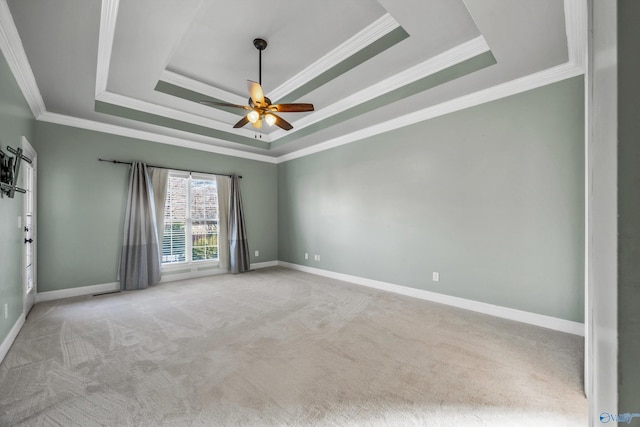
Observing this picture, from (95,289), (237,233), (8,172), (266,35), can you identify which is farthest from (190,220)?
(266,35)

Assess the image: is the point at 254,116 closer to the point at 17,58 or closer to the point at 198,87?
the point at 198,87

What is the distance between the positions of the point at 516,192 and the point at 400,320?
198cm

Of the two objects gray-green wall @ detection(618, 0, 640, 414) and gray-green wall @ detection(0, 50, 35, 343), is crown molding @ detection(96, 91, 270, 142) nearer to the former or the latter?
gray-green wall @ detection(0, 50, 35, 343)

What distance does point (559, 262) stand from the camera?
289 centimetres

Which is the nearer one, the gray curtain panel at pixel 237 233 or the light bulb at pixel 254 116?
the light bulb at pixel 254 116

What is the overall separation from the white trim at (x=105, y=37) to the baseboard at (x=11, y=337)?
109 inches

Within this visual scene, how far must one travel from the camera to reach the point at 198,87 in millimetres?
4047

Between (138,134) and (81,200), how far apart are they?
1356mm

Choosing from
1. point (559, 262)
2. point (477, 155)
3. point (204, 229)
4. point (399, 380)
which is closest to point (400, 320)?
point (399, 380)

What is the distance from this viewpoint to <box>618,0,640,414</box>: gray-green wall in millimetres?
331

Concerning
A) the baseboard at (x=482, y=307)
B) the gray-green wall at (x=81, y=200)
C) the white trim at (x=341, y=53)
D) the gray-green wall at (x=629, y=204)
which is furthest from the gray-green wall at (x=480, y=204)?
the gray-green wall at (x=81, y=200)

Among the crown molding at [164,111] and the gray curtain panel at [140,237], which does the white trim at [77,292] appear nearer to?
the gray curtain panel at [140,237]

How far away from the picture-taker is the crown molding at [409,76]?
9.33ft

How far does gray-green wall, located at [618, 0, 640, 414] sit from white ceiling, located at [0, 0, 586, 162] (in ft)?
7.98
